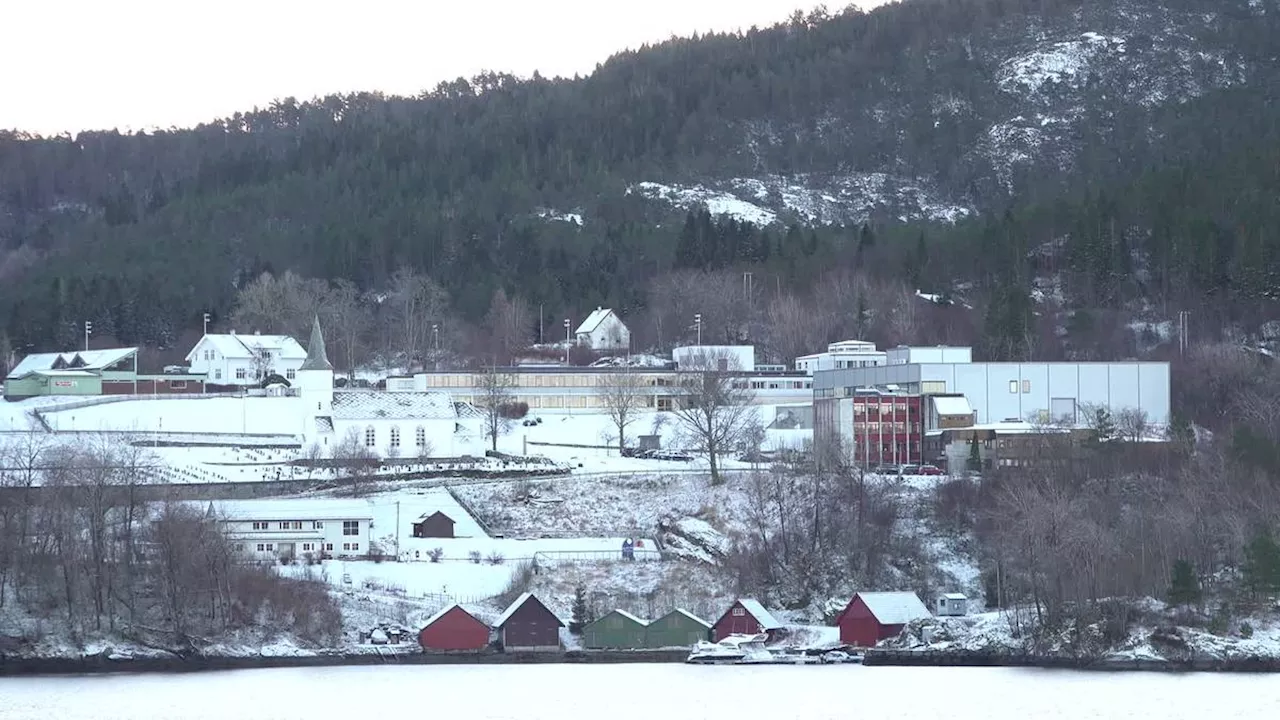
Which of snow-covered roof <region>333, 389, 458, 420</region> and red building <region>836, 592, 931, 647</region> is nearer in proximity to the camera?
red building <region>836, 592, 931, 647</region>

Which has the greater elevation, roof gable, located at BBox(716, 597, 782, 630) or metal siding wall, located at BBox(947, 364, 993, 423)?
metal siding wall, located at BBox(947, 364, 993, 423)

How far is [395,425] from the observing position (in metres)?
82.7

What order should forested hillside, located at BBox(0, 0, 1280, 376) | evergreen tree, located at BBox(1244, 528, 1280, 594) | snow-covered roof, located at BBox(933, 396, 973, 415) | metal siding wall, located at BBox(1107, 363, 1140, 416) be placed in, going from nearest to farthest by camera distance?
evergreen tree, located at BBox(1244, 528, 1280, 594), snow-covered roof, located at BBox(933, 396, 973, 415), metal siding wall, located at BBox(1107, 363, 1140, 416), forested hillside, located at BBox(0, 0, 1280, 376)

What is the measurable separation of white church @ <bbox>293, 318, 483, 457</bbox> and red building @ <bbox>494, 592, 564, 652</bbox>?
2465 cm

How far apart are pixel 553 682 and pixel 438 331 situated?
226 feet

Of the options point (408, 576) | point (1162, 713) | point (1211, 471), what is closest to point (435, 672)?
point (408, 576)

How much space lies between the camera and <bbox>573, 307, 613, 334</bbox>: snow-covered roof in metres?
118

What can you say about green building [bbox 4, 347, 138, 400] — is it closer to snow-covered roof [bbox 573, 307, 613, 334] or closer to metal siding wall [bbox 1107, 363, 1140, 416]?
snow-covered roof [bbox 573, 307, 613, 334]

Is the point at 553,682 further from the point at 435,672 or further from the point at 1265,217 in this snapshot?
the point at 1265,217

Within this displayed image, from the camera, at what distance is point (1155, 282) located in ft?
370

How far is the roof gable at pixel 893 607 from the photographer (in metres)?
58.6

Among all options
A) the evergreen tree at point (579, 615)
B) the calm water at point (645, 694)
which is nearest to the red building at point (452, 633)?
A: the calm water at point (645, 694)

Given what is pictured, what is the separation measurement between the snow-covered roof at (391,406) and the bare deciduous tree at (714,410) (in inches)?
412

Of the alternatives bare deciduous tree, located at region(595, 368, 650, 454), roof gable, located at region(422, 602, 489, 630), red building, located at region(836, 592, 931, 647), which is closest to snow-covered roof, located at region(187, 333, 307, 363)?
bare deciduous tree, located at region(595, 368, 650, 454)
